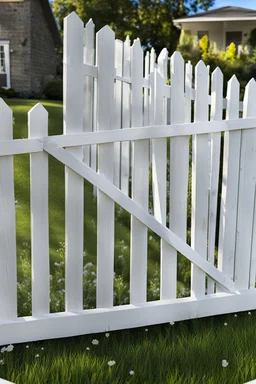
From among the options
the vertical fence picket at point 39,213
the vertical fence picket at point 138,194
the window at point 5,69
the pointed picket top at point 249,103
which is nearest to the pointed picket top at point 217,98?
the pointed picket top at point 249,103

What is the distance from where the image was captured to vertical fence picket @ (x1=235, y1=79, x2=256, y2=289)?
346cm

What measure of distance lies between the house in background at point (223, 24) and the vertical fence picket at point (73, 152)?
26.5m

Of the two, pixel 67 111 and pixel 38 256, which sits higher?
pixel 67 111

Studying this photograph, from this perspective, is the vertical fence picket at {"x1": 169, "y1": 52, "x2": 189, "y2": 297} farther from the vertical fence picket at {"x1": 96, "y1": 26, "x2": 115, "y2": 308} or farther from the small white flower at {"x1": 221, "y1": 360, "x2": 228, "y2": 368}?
the small white flower at {"x1": 221, "y1": 360, "x2": 228, "y2": 368}

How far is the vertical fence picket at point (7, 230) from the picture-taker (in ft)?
9.19

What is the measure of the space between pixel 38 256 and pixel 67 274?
0.72ft

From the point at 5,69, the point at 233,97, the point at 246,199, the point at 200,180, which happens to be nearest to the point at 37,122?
the point at 200,180

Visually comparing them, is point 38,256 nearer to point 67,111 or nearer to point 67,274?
point 67,274

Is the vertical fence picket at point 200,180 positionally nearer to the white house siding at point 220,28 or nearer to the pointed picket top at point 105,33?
the pointed picket top at point 105,33

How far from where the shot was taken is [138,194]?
3176 mm

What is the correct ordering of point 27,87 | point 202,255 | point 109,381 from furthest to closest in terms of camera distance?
1. point 27,87
2. point 202,255
3. point 109,381

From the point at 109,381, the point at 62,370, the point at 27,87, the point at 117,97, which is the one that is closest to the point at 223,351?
the point at 109,381

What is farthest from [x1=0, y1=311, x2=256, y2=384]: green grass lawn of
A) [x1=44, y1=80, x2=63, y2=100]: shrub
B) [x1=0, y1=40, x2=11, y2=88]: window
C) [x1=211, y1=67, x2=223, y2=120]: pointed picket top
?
[x1=0, y1=40, x2=11, y2=88]: window

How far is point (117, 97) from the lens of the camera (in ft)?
16.9
